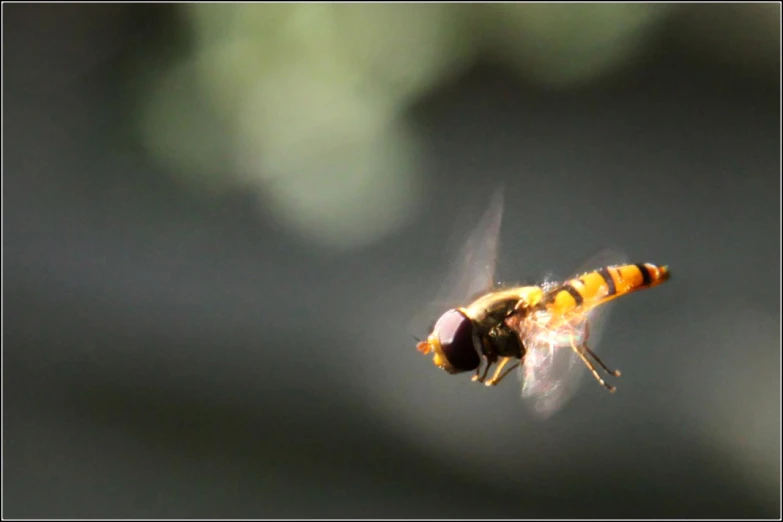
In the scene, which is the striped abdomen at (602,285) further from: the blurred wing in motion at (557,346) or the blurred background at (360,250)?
the blurred background at (360,250)

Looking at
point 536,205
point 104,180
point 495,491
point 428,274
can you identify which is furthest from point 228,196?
point 495,491

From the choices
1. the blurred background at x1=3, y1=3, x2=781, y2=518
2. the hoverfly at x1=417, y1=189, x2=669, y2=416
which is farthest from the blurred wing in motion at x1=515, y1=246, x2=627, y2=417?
the blurred background at x1=3, y1=3, x2=781, y2=518

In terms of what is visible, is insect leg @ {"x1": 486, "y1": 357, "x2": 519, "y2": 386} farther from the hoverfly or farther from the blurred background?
the blurred background

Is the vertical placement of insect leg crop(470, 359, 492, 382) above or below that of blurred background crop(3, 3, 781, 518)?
below

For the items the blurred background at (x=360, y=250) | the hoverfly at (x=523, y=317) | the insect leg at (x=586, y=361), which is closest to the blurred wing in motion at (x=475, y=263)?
the hoverfly at (x=523, y=317)

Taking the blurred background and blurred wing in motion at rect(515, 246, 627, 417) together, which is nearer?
blurred wing in motion at rect(515, 246, 627, 417)

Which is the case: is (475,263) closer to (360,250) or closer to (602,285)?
(602,285)
